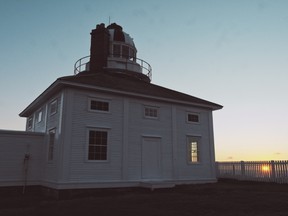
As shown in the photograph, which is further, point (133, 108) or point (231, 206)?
point (133, 108)

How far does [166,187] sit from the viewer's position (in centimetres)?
1410

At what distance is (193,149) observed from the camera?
1714 centimetres

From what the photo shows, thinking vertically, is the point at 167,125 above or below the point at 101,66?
below

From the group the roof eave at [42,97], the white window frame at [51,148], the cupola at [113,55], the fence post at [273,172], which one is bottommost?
the fence post at [273,172]

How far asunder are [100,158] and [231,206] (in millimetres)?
6932

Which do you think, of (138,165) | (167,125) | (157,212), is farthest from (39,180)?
(157,212)

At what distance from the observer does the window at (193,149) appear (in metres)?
16.8

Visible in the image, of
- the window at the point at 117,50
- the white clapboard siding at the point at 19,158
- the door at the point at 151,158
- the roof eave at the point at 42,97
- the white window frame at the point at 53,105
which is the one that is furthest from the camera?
the window at the point at 117,50

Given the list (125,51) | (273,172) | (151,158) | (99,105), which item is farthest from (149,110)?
(273,172)

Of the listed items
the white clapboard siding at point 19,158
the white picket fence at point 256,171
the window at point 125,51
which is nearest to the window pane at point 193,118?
the white picket fence at point 256,171

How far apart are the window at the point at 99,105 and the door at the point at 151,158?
2879mm

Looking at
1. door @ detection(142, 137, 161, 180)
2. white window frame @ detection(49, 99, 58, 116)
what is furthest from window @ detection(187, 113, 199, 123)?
white window frame @ detection(49, 99, 58, 116)

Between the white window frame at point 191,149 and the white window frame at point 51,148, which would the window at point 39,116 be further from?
the white window frame at point 191,149

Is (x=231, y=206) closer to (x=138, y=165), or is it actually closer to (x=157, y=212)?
(x=157, y=212)
